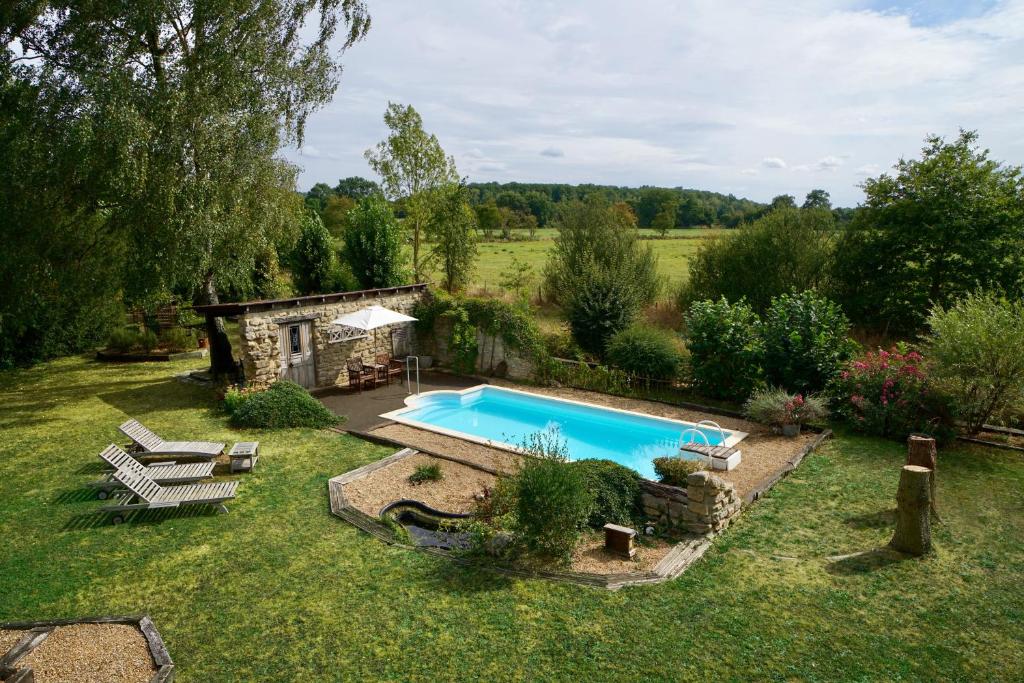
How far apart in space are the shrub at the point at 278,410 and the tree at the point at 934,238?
49.9 ft

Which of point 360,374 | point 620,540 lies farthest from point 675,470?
point 360,374

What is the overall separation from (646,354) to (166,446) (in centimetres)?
1063

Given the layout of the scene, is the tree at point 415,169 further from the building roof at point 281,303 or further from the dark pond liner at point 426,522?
the dark pond liner at point 426,522

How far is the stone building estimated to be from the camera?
13.6 meters

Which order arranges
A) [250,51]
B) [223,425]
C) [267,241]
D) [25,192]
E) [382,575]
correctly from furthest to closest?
1. [267,241]
2. [250,51]
3. [25,192]
4. [223,425]
5. [382,575]

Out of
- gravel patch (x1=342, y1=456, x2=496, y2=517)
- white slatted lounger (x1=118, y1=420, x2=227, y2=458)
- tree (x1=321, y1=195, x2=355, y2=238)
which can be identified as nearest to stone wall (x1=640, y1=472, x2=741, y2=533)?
gravel patch (x1=342, y1=456, x2=496, y2=517)

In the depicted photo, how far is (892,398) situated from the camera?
36.7ft

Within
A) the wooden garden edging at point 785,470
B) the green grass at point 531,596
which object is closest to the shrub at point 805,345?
the wooden garden edging at point 785,470

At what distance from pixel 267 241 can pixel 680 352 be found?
11.7m

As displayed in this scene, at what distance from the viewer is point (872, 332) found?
18.0m

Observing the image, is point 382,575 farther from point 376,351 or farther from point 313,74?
point 313,74

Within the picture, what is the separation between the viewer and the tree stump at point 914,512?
672cm

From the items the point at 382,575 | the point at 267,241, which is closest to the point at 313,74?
the point at 267,241

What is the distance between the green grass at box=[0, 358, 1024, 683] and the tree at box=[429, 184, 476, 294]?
1459cm
